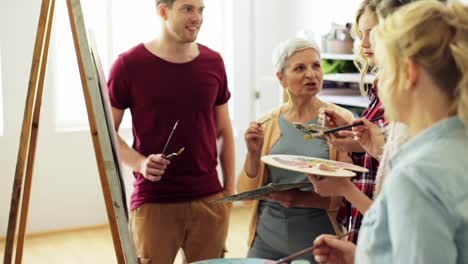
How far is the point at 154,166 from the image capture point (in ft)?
7.55

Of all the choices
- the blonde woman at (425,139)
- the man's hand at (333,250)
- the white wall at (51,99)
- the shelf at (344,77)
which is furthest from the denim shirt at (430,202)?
the white wall at (51,99)

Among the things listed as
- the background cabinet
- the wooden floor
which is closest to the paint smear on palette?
the background cabinet

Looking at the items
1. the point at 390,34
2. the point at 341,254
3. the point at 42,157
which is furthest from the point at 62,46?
the point at 390,34

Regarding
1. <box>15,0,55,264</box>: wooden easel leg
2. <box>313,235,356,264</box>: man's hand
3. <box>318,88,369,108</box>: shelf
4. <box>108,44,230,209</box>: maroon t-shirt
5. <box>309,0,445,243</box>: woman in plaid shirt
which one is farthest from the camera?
<box>318,88,369,108</box>: shelf

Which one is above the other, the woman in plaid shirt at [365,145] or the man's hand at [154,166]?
the woman in plaid shirt at [365,145]

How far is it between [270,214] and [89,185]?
2.61 m

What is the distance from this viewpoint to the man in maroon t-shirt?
2.46m

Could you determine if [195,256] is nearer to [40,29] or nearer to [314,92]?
[314,92]

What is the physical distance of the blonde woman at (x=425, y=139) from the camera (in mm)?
1041

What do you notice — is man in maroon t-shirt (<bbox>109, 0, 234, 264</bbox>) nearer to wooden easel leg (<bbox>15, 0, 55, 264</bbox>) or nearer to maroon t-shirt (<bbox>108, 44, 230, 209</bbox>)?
maroon t-shirt (<bbox>108, 44, 230, 209</bbox>)

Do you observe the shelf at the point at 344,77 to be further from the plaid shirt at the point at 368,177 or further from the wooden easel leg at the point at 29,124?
the wooden easel leg at the point at 29,124

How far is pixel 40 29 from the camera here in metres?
1.97

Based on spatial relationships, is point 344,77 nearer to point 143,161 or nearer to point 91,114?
point 143,161

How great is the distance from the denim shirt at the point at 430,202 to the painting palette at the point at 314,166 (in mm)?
664
